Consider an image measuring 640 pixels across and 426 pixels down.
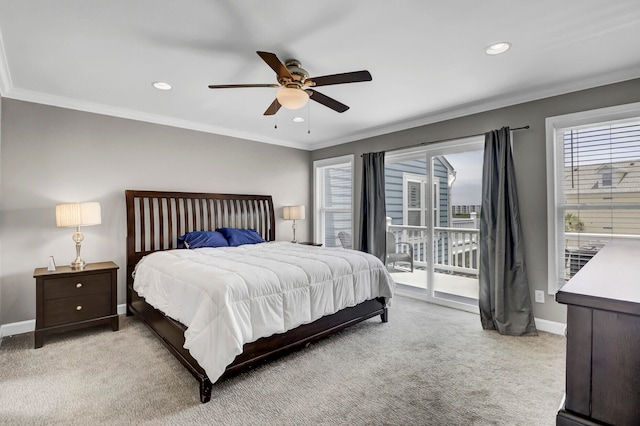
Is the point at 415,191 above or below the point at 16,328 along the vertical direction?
above

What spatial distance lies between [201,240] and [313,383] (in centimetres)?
257

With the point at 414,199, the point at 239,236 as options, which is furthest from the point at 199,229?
the point at 414,199

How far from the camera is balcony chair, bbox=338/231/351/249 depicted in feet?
18.5

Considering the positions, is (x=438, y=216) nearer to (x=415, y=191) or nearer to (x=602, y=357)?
(x=415, y=191)

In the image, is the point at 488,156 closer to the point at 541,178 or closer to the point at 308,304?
the point at 541,178

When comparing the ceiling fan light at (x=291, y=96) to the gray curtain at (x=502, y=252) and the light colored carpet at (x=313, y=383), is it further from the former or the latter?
the gray curtain at (x=502, y=252)

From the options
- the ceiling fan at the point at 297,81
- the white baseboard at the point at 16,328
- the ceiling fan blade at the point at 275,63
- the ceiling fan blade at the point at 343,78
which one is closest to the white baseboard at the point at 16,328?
the white baseboard at the point at 16,328

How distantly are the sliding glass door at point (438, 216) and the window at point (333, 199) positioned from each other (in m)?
0.86

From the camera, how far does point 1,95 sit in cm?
326

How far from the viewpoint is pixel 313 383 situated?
2406 millimetres

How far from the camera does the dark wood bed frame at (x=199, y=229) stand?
2482 millimetres

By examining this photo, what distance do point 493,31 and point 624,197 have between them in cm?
215

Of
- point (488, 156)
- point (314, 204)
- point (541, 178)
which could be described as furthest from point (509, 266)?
point (314, 204)

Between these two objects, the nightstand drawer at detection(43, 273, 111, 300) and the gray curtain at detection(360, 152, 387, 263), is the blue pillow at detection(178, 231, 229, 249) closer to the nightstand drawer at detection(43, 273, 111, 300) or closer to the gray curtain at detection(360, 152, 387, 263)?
the nightstand drawer at detection(43, 273, 111, 300)
